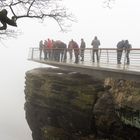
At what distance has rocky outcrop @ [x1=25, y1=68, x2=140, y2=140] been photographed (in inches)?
910

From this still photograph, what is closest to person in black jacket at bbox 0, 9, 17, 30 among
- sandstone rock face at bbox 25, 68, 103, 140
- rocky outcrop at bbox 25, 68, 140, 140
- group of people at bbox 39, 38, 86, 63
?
rocky outcrop at bbox 25, 68, 140, 140

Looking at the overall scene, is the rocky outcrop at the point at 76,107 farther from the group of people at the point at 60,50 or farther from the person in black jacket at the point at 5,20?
the person in black jacket at the point at 5,20

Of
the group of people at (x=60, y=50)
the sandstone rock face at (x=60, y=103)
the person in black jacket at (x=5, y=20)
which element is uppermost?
the person in black jacket at (x=5, y=20)

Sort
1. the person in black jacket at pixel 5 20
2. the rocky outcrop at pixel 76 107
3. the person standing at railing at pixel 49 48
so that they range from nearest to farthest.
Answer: the person in black jacket at pixel 5 20, the rocky outcrop at pixel 76 107, the person standing at railing at pixel 49 48

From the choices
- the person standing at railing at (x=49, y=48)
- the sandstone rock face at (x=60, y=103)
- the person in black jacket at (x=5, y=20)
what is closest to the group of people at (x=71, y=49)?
the person standing at railing at (x=49, y=48)

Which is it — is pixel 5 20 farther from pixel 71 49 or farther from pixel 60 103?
pixel 71 49

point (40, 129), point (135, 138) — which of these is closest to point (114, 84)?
point (135, 138)

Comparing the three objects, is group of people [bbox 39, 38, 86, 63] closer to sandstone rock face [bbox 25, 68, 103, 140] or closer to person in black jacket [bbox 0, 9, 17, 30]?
sandstone rock face [bbox 25, 68, 103, 140]

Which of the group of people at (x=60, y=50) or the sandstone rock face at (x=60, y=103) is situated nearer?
the sandstone rock face at (x=60, y=103)

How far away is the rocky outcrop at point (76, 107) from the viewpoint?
23.1 m

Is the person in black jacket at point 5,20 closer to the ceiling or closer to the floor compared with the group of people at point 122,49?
closer to the ceiling

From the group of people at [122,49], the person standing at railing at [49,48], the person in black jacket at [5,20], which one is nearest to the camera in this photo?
the person in black jacket at [5,20]

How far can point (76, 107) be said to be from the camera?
2508cm

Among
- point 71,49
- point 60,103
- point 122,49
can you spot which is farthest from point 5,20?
point 71,49
